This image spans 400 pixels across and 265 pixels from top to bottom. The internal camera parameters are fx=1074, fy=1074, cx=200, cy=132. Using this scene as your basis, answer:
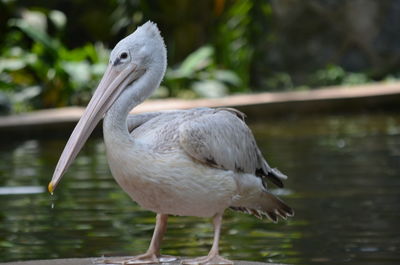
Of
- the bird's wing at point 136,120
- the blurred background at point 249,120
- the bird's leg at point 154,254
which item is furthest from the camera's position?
the blurred background at point 249,120

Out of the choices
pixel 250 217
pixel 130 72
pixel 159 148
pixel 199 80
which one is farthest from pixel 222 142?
pixel 199 80

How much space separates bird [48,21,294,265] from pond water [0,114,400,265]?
45.4 inches

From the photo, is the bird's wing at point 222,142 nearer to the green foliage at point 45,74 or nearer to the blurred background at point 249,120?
the blurred background at point 249,120

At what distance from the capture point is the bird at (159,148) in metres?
4.07

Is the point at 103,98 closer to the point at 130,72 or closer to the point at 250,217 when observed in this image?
the point at 130,72

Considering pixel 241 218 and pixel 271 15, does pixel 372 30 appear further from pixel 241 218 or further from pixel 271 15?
pixel 241 218

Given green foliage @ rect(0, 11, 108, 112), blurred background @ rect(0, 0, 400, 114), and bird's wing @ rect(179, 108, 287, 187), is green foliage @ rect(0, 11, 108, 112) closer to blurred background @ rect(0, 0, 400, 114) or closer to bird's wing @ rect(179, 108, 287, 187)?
blurred background @ rect(0, 0, 400, 114)

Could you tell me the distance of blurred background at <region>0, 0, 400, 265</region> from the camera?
20.0ft

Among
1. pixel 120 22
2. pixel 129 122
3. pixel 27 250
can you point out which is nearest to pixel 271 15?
pixel 120 22

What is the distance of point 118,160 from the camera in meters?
4.04

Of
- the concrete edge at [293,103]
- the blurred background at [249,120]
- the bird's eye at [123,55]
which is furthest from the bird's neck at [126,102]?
the concrete edge at [293,103]

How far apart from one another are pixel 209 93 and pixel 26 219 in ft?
23.2

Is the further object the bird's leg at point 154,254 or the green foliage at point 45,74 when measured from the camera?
the green foliage at point 45,74

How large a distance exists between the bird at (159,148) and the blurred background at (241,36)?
31.1 ft
